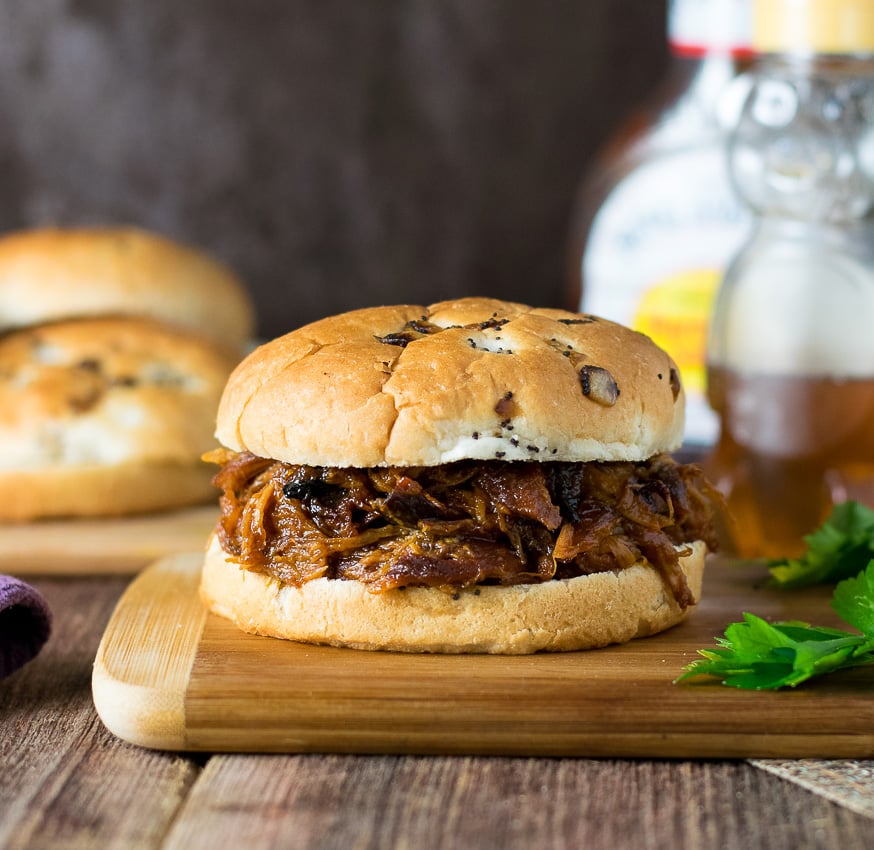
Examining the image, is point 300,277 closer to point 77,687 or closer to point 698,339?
point 698,339

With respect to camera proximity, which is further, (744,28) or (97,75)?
(97,75)

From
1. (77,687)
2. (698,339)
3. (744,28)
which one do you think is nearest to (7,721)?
(77,687)

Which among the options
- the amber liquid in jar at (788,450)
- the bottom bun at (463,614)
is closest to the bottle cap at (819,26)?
the amber liquid in jar at (788,450)

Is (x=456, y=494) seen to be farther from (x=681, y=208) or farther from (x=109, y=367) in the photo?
(x=681, y=208)

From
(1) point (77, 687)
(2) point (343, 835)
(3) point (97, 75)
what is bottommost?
(1) point (77, 687)

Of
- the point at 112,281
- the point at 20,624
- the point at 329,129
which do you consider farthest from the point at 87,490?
the point at 329,129

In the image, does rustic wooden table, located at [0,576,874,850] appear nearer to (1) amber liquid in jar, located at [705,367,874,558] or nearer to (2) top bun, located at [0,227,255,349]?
(1) amber liquid in jar, located at [705,367,874,558]
